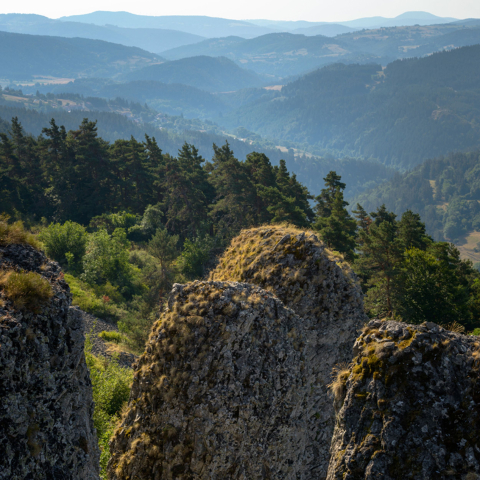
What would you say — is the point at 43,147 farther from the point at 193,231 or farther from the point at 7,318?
the point at 7,318

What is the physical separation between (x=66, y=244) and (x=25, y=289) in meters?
43.2

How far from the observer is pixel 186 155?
64.9 meters

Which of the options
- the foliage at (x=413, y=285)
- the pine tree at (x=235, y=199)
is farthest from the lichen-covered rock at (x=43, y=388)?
the pine tree at (x=235, y=199)

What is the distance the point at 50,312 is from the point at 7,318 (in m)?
0.86

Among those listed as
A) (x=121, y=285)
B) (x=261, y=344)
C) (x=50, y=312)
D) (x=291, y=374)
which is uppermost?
(x=50, y=312)

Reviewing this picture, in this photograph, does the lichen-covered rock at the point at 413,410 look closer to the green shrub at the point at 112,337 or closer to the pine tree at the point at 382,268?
the green shrub at the point at 112,337

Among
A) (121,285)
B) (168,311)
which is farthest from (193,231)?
(168,311)

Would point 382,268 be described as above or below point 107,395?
above

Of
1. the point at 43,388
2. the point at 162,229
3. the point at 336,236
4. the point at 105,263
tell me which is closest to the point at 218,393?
the point at 43,388

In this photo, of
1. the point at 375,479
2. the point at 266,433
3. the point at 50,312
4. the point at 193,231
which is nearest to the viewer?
the point at 375,479

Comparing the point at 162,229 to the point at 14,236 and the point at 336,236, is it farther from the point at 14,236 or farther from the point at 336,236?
the point at 14,236

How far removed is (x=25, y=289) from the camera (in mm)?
7234

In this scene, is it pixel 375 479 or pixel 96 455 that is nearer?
pixel 375 479

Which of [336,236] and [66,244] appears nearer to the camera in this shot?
[336,236]
